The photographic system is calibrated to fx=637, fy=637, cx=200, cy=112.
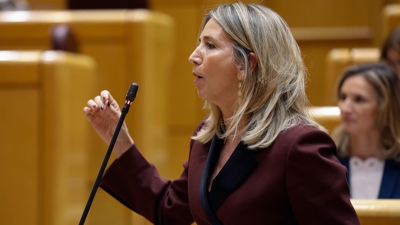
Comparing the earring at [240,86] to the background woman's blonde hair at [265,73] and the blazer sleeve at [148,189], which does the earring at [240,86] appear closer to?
the background woman's blonde hair at [265,73]

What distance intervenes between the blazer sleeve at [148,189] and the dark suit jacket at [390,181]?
388mm

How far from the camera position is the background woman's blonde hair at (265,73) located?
A: 0.57 metres

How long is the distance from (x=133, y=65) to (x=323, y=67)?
67 cm

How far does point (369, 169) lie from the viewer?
101 centimetres

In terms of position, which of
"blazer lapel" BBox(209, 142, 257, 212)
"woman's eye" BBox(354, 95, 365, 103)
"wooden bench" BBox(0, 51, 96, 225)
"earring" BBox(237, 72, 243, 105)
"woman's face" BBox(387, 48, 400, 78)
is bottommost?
"wooden bench" BBox(0, 51, 96, 225)

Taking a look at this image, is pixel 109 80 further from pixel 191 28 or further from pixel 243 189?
pixel 243 189

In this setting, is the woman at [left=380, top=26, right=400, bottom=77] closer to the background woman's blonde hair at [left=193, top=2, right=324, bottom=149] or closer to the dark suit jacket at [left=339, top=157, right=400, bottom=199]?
the dark suit jacket at [left=339, top=157, right=400, bottom=199]

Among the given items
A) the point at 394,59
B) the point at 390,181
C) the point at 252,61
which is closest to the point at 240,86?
the point at 252,61

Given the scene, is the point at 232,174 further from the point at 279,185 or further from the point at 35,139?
the point at 35,139

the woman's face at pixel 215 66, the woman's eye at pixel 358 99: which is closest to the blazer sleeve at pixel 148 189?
the woman's face at pixel 215 66

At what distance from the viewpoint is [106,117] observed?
2.20 feet

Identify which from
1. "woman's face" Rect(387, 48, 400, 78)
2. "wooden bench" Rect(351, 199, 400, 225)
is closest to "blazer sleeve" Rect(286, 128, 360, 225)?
"wooden bench" Rect(351, 199, 400, 225)

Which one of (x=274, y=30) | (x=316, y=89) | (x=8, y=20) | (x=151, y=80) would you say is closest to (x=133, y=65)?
(x=151, y=80)

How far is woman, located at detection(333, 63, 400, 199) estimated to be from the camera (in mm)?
1003
